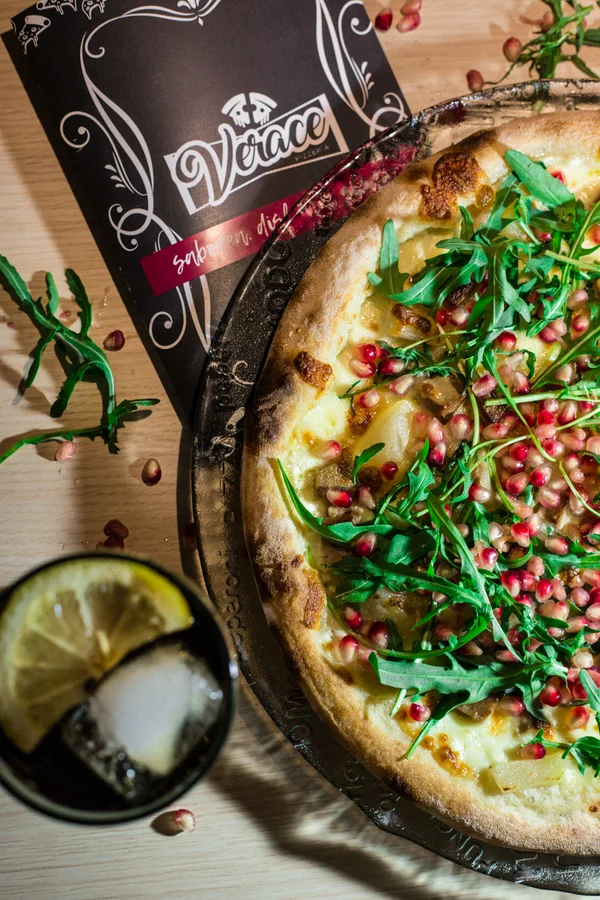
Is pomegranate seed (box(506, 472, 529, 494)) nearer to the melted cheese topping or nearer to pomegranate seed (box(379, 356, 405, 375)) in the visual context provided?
the melted cheese topping

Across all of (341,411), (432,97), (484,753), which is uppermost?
(432,97)

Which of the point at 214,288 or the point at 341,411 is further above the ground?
the point at 214,288

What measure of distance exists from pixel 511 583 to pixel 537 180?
95cm

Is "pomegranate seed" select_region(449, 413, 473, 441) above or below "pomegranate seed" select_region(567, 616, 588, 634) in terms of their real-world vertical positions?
above

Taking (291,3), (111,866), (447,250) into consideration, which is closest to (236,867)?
(111,866)

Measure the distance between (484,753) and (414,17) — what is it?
6.58 ft

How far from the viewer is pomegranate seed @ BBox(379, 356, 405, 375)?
1.83 meters

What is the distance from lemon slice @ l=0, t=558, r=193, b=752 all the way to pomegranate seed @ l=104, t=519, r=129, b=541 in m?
0.48

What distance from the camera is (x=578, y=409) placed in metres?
1.90

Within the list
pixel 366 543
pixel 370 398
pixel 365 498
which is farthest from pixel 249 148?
pixel 366 543

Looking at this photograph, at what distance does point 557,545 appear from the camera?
1840 millimetres

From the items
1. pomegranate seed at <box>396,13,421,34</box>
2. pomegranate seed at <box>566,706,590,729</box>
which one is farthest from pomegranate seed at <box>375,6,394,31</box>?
pomegranate seed at <box>566,706,590,729</box>

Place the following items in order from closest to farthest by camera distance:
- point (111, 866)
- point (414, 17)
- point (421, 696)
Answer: point (421, 696) → point (111, 866) → point (414, 17)

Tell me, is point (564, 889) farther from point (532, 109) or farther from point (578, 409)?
point (532, 109)
